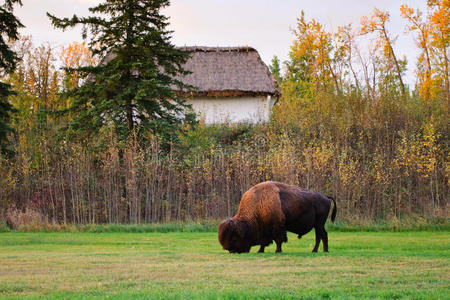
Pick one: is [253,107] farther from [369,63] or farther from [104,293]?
[104,293]

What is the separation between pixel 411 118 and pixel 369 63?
6.14 m

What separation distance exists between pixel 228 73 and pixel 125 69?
587 inches

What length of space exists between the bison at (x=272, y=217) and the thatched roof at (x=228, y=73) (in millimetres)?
23366

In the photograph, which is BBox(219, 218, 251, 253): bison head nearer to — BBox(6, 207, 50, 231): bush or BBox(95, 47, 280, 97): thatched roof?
BBox(6, 207, 50, 231): bush

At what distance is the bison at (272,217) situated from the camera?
1138 centimetres

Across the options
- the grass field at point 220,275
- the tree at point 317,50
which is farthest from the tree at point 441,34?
the grass field at point 220,275

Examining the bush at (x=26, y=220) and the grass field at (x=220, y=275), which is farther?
the bush at (x=26, y=220)

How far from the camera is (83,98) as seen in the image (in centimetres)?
2245

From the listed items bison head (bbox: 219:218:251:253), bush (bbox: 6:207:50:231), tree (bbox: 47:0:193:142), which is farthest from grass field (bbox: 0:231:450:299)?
tree (bbox: 47:0:193:142)

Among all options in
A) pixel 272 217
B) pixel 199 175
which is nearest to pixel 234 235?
pixel 272 217

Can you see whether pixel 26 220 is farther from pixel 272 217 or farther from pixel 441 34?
pixel 441 34

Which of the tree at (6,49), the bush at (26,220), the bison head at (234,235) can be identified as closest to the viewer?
the bison head at (234,235)

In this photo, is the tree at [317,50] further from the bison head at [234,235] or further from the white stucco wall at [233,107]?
the bison head at [234,235]

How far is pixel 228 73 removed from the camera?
37.0m
